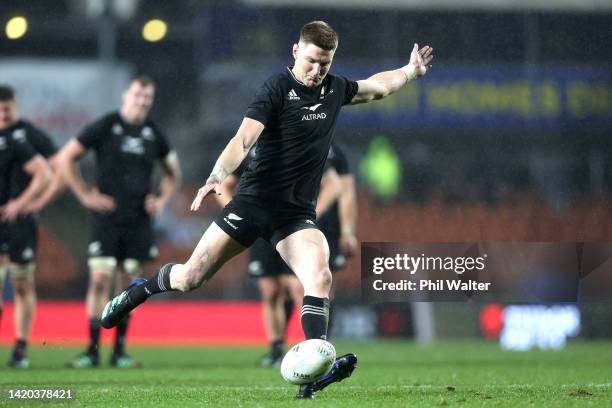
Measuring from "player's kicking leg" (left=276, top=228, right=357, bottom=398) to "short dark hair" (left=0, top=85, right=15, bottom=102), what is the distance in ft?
14.5

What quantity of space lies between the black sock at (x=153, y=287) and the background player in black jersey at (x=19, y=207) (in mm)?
3198

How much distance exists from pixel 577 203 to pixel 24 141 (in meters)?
11.2

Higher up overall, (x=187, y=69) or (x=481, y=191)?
(x=187, y=69)

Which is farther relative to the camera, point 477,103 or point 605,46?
point 477,103

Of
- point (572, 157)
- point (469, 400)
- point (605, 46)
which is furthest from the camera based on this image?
point (572, 157)

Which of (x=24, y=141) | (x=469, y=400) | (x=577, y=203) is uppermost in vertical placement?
(x=577, y=203)

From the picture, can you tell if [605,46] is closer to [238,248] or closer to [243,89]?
[243,89]

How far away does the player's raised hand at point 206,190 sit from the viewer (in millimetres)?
5602

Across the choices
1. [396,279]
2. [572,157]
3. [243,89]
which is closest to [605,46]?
[572,157]

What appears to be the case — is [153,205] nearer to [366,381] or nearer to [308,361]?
[366,381]

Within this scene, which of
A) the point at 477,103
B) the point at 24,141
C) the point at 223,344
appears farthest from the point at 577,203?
the point at 24,141

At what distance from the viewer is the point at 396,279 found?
13.3 meters

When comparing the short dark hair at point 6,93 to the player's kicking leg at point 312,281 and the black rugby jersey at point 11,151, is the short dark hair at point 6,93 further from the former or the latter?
the player's kicking leg at point 312,281

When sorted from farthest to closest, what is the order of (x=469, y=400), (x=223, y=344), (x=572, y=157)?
(x=572, y=157) → (x=223, y=344) → (x=469, y=400)
